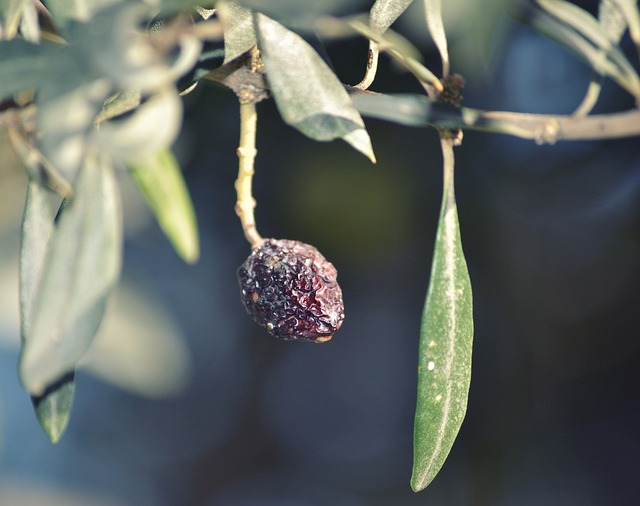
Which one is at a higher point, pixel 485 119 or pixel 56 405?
pixel 485 119

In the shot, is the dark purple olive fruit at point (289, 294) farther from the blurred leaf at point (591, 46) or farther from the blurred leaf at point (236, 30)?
the blurred leaf at point (591, 46)

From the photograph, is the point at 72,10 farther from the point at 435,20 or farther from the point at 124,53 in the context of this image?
the point at 435,20

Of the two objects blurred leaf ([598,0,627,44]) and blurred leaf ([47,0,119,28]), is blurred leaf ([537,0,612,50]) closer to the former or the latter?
blurred leaf ([598,0,627,44])

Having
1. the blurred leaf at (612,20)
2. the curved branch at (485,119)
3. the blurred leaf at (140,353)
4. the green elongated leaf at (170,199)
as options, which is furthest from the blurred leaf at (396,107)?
the blurred leaf at (140,353)

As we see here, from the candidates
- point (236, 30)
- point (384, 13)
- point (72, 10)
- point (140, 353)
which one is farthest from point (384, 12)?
point (140, 353)

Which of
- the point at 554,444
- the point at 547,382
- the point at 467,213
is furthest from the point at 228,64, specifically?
the point at 554,444

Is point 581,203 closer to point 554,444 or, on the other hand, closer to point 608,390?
point 608,390
